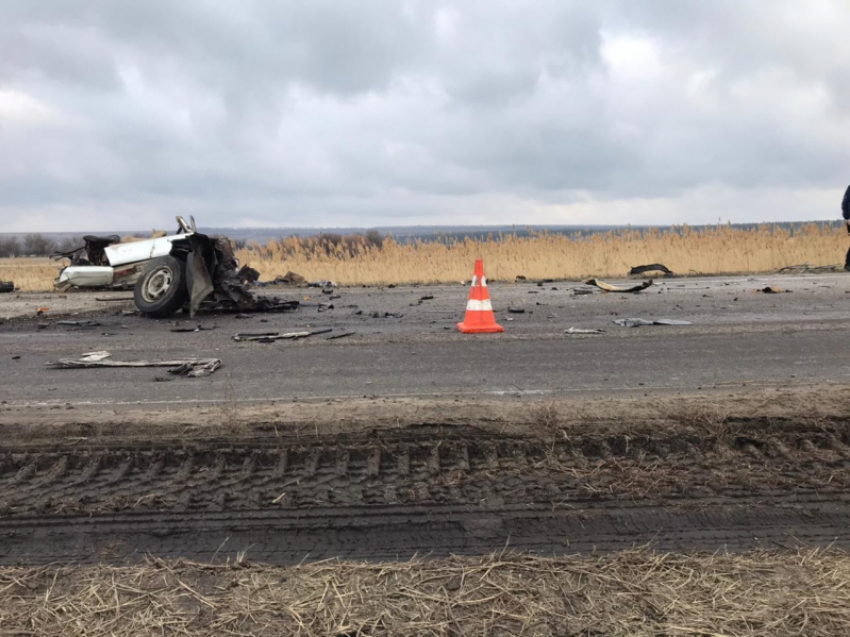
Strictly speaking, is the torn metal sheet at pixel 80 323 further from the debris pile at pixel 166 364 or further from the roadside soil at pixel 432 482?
the roadside soil at pixel 432 482

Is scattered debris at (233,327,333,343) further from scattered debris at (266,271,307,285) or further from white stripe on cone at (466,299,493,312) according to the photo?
scattered debris at (266,271,307,285)

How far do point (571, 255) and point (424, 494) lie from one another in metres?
17.7

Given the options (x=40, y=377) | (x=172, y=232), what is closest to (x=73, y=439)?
(x=40, y=377)

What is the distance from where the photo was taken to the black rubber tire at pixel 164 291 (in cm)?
1088

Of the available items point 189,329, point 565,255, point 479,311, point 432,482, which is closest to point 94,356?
point 189,329

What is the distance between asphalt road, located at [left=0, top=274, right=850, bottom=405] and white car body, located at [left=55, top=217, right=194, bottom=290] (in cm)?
160

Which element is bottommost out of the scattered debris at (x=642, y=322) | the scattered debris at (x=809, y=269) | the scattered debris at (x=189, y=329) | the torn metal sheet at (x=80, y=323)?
the scattered debris at (x=189, y=329)

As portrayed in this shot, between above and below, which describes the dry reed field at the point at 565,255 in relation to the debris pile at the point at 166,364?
above

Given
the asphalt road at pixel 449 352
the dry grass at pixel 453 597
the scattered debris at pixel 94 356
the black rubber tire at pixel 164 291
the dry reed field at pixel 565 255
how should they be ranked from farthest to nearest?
1. the dry reed field at pixel 565 255
2. the black rubber tire at pixel 164 291
3. the scattered debris at pixel 94 356
4. the asphalt road at pixel 449 352
5. the dry grass at pixel 453 597

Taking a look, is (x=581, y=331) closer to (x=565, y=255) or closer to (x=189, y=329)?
(x=189, y=329)

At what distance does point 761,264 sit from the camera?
68.0 feet

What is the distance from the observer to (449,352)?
25.0 feet

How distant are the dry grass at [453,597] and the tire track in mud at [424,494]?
211 millimetres

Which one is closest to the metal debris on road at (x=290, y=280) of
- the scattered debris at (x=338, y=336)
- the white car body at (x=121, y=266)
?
the white car body at (x=121, y=266)
